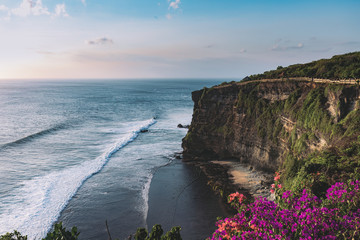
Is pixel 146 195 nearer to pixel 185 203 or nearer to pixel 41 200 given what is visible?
pixel 185 203

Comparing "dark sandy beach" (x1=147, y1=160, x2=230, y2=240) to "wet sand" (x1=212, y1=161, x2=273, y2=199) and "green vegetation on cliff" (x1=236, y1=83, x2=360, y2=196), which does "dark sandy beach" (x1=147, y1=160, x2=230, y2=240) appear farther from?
"green vegetation on cliff" (x1=236, y1=83, x2=360, y2=196)

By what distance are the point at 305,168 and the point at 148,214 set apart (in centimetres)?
1415

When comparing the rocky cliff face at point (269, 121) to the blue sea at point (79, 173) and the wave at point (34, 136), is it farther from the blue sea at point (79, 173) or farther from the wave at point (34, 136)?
the wave at point (34, 136)

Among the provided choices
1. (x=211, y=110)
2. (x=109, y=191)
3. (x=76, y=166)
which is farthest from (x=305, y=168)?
(x=76, y=166)

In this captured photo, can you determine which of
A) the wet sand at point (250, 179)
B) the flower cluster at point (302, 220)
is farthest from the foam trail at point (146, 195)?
the flower cluster at point (302, 220)

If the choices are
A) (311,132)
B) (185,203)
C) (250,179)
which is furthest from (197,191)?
(311,132)

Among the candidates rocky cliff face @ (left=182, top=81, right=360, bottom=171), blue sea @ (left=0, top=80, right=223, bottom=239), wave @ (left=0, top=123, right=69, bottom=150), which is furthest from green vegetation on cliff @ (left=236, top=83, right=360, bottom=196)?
wave @ (left=0, top=123, right=69, bottom=150)

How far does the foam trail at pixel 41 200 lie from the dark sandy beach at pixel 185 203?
8.82 meters

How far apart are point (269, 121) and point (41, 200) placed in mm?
26786

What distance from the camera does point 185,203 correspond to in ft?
82.8

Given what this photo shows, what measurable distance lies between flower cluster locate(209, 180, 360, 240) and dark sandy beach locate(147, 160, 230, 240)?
38.9ft

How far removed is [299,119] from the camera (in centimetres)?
2480

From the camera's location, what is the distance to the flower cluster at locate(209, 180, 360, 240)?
7.56m

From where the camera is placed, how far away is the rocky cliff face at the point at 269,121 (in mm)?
20859
